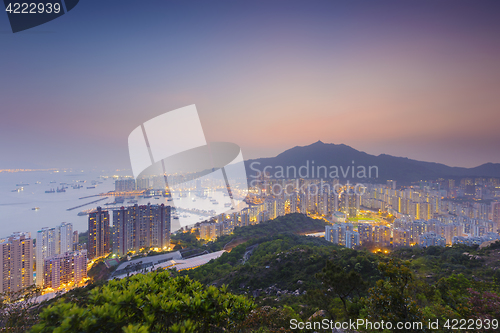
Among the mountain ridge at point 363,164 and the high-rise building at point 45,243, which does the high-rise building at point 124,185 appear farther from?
the mountain ridge at point 363,164

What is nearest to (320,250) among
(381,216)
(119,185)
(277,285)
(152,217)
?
(277,285)

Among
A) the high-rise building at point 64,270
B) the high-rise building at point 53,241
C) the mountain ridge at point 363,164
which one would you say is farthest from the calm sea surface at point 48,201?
the mountain ridge at point 363,164

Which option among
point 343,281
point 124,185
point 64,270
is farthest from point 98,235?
point 343,281

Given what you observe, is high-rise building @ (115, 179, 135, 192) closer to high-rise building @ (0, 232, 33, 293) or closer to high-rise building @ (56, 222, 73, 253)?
high-rise building @ (56, 222, 73, 253)

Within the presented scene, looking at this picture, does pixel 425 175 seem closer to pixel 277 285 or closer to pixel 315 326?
pixel 277 285

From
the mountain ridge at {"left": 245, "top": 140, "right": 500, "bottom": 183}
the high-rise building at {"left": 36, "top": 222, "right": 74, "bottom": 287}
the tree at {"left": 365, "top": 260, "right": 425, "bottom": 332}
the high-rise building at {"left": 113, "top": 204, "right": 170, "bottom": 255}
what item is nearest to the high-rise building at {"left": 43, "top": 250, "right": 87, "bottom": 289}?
the high-rise building at {"left": 36, "top": 222, "right": 74, "bottom": 287}

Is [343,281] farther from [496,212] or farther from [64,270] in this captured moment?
[496,212]
